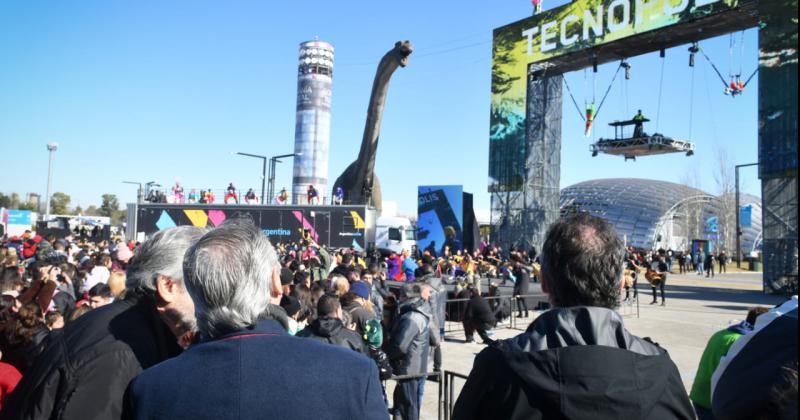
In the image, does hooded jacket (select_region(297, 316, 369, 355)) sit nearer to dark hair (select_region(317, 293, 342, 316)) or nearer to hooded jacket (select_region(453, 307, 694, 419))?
dark hair (select_region(317, 293, 342, 316))

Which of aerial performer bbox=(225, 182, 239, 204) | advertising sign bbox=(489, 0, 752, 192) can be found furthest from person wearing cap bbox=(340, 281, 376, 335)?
aerial performer bbox=(225, 182, 239, 204)

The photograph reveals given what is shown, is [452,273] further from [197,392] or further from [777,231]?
[197,392]

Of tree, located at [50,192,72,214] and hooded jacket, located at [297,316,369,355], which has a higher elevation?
tree, located at [50,192,72,214]

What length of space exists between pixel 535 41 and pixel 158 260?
105 ft

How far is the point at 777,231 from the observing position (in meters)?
22.8

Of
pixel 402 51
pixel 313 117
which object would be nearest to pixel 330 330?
pixel 402 51

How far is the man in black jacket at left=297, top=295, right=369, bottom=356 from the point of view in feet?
15.0

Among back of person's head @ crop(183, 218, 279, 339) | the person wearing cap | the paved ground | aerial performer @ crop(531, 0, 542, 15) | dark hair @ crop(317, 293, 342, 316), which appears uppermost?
aerial performer @ crop(531, 0, 542, 15)

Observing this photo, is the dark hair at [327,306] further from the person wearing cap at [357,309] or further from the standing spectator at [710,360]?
the standing spectator at [710,360]

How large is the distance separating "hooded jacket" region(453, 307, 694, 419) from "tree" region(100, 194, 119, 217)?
111 metres

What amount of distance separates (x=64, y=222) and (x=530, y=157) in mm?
35252

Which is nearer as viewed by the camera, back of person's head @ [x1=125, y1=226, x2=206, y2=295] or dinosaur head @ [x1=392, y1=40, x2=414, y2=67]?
back of person's head @ [x1=125, y1=226, x2=206, y2=295]

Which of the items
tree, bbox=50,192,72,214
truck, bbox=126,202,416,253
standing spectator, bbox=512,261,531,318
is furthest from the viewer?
tree, bbox=50,192,72,214

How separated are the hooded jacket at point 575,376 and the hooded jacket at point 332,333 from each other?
2.88 m
